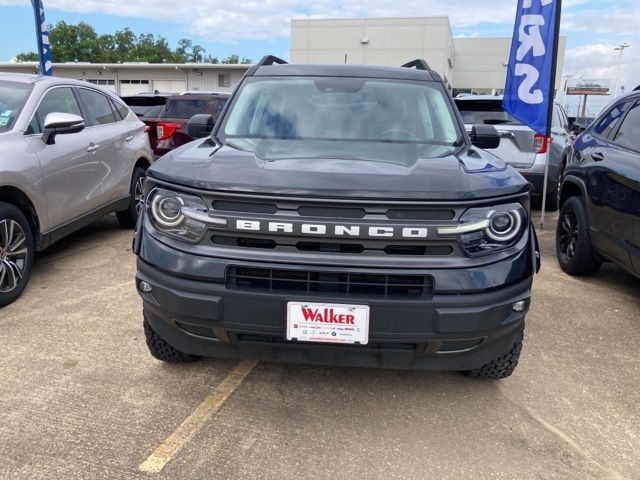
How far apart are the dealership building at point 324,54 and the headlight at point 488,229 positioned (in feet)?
112

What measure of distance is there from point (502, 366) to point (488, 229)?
3.07 ft

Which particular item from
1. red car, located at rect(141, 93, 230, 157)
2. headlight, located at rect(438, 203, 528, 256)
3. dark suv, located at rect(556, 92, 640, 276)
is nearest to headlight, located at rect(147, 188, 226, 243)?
headlight, located at rect(438, 203, 528, 256)

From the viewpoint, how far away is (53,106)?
469cm

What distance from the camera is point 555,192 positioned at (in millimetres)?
7977

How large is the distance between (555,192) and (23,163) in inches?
274

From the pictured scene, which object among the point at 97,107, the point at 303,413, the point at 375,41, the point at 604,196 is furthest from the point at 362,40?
the point at 303,413

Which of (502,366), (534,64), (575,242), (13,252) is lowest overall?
(502,366)

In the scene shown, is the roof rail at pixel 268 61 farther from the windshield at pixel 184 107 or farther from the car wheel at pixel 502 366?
the windshield at pixel 184 107

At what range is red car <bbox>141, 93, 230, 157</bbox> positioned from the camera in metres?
7.88

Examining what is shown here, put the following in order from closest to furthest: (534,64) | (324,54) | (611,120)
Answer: (611,120)
(534,64)
(324,54)

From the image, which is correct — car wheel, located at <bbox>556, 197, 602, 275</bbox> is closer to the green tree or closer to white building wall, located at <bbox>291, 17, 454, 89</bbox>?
white building wall, located at <bbox>291, 17, 454, 89</bbox>

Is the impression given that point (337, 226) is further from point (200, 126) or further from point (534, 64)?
point (534, 64)

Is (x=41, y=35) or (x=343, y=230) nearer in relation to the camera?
(x=343, y=230)

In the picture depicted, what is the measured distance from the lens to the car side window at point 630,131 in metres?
4.25
